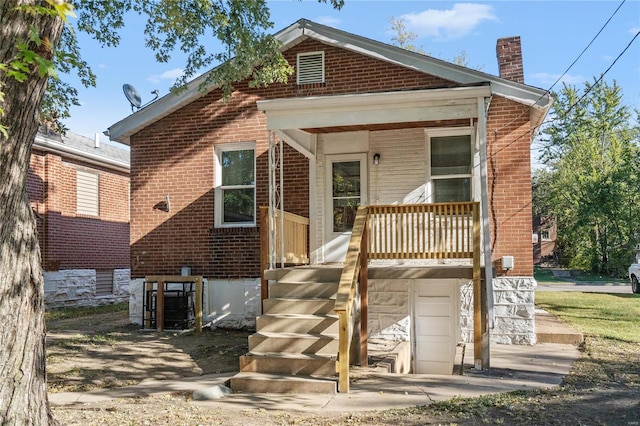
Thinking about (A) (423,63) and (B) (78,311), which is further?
(B) (78,311)

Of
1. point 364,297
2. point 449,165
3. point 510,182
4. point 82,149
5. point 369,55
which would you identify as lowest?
point 364,297

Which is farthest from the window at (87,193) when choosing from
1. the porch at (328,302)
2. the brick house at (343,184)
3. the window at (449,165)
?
the window at (449,165)

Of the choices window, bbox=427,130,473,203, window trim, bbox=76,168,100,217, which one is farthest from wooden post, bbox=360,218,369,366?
window trim, bbox=76,168,100,217

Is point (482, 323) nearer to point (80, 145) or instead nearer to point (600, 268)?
point (80, 145)

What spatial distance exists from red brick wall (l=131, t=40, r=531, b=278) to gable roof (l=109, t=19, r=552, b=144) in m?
0.17

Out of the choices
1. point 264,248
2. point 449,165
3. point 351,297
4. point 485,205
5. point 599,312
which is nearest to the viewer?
point 351,297

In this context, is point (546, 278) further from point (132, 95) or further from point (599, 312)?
point (132, 95)

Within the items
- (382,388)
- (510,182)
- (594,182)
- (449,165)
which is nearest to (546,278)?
(594,182)

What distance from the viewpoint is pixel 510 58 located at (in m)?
10.6

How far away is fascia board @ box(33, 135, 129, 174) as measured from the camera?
1392 cm

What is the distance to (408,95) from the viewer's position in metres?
7.81

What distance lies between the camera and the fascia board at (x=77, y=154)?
1392 cm

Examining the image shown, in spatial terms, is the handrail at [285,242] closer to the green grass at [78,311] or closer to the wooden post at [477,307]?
the wooden post at [477,307]

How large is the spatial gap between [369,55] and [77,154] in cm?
926
